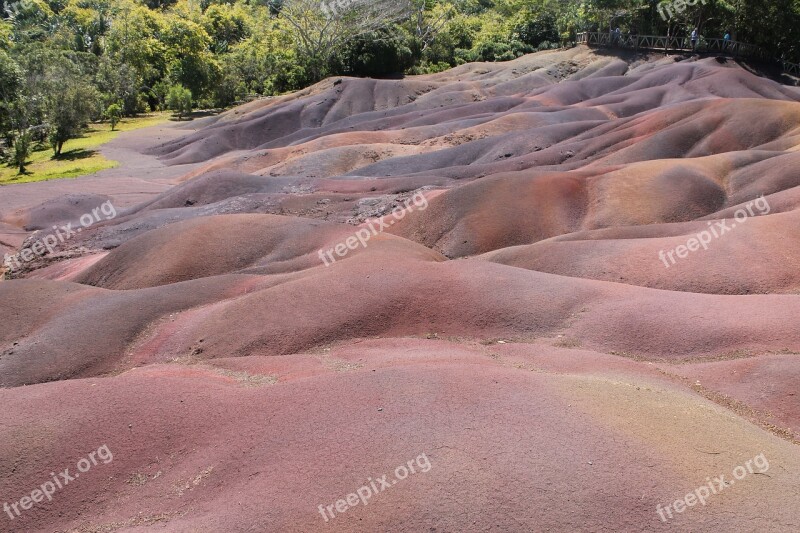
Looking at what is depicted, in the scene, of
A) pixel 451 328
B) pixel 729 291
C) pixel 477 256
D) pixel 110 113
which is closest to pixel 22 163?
pixel 110 113

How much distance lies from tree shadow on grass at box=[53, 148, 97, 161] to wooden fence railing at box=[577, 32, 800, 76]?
158ft

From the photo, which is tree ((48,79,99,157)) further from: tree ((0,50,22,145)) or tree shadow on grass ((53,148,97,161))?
tree ((0,50,22,145))

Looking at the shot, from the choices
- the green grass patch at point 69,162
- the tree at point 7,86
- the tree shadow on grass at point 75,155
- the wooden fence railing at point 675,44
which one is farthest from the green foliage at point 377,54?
the tree at point 7,86

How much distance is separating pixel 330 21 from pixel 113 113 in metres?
23.8

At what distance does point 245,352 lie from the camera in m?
13.0

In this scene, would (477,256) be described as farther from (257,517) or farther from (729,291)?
(257,517)

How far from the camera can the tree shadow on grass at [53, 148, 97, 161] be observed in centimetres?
4884

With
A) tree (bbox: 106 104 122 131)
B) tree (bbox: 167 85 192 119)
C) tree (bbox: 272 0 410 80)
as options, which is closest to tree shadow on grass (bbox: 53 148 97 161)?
tree (bbox: 106 104 122 131)

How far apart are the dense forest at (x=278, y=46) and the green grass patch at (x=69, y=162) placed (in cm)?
145

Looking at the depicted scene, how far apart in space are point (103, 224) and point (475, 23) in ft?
212

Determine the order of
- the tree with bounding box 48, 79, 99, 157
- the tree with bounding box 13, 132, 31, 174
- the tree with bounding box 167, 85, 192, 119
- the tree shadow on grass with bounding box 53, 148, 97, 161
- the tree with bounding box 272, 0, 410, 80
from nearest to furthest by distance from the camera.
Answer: the tree with bounding box 13, 132, 31, 174 → the tree with bounding box 48, 79, 99, 157 → the tree shadow on grass with bounding box 53, 148, 97, 161 → the tree with bounding box 272, 0, 410, 80 → the tree with bounding box 167, 85, 192, 119

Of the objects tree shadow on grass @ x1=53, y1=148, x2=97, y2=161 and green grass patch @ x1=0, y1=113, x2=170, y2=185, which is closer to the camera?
green grass patch @ x1=0, y1=113, x2=170, y2=185

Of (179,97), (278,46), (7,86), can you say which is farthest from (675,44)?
(7,86)

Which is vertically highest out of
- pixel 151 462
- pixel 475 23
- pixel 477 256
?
pixel 475 23
